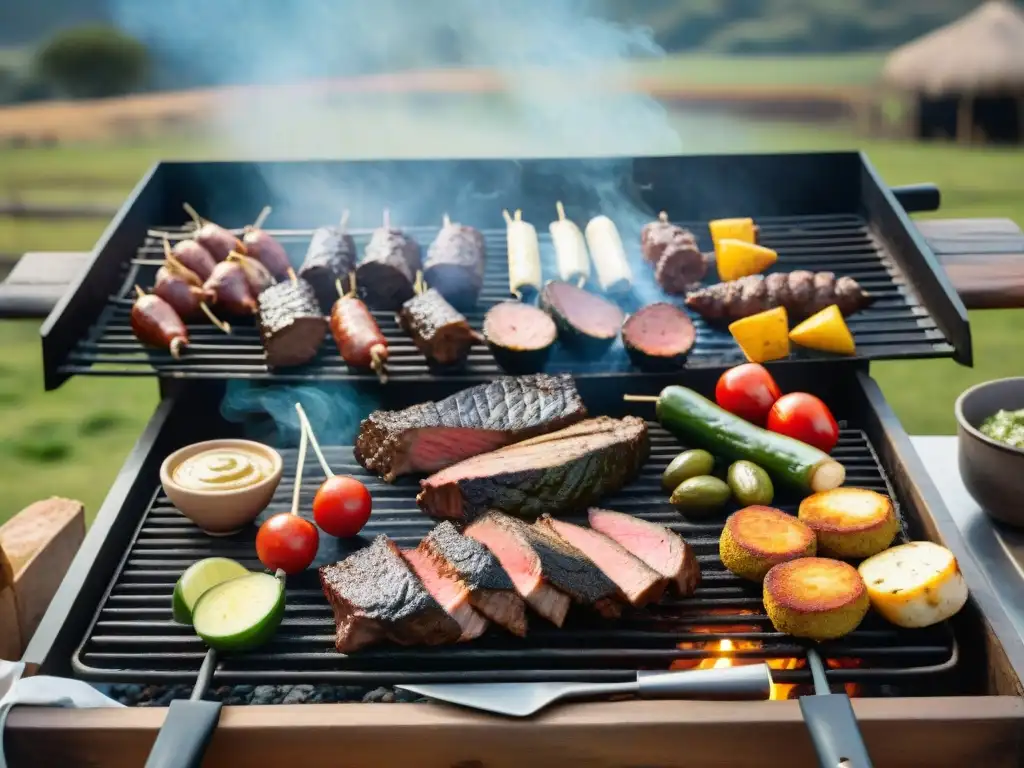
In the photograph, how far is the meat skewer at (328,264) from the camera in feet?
15.9

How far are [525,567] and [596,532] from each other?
0.37 metres

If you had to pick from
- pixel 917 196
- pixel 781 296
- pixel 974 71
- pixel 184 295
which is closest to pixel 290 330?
pixel 184 295

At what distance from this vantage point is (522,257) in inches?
191

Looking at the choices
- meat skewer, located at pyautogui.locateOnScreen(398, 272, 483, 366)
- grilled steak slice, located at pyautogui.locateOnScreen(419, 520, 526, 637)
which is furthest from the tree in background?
grilled steak slice, located at pyautogui.locateOnScreen(419, 520, 526, 637)

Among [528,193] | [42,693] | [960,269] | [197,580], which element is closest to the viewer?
[42,693]

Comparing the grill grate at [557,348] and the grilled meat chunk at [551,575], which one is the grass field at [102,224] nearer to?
the grill grate at [557,348]

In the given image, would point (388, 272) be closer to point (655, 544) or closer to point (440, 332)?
point (440, 332)

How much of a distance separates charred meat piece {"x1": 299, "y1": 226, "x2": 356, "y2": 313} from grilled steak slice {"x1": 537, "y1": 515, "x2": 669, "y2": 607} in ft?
6.40

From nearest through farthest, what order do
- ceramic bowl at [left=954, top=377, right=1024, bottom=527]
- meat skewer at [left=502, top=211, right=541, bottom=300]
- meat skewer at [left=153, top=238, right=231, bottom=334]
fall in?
ceramic bowl at [left=954, top=377, right=1024, bottom=527] < meat skewer at [left=153, top=238, right=231, bottom=334] < meat skewer at [left=502, top=211, right=541, bottom=300]

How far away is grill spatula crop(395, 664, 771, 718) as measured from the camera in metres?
2.65

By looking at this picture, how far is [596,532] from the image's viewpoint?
3371 mm

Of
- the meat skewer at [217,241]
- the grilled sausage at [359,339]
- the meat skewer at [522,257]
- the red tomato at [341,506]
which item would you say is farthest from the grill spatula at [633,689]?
the meat skewer at [217,241]

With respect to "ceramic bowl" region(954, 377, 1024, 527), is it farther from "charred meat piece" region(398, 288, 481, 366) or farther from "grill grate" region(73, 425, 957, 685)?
"charred meat piece" region(398, 288, 481, 366)

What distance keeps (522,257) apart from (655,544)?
1.96 metres
